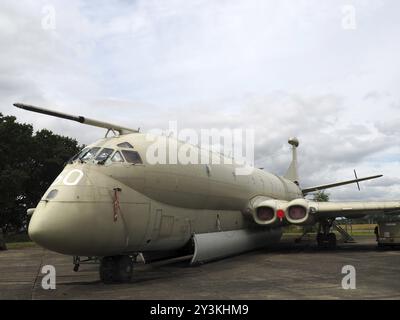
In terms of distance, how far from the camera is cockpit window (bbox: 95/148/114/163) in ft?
34.6

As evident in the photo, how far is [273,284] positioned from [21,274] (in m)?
8.46

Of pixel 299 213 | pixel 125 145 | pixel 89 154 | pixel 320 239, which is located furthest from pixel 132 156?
pixel 320 239

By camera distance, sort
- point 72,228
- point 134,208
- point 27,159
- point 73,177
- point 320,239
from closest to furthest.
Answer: point 72,228, point 73,177, point 134,208, point 320,239, point 27,159

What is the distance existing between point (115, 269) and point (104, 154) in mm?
2975

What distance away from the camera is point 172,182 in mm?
12312

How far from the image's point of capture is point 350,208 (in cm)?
1914

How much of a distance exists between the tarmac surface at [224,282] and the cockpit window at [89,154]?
318 cm

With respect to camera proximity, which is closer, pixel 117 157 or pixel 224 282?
pixel 224 282

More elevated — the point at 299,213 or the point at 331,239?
the point at 299,213

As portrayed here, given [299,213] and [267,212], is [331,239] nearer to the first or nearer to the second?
[299,213]

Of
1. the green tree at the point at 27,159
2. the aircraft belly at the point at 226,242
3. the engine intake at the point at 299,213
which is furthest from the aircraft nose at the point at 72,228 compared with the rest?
the green tree at the point at 27,159

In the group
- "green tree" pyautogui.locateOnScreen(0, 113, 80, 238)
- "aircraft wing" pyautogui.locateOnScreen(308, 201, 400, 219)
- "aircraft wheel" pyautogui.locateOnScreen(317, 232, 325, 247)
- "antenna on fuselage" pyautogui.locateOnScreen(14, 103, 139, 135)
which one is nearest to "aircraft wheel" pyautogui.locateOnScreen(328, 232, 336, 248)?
"aircraft wheel" pyautogui.locateOnScreen(317, 232, 325, 247)
